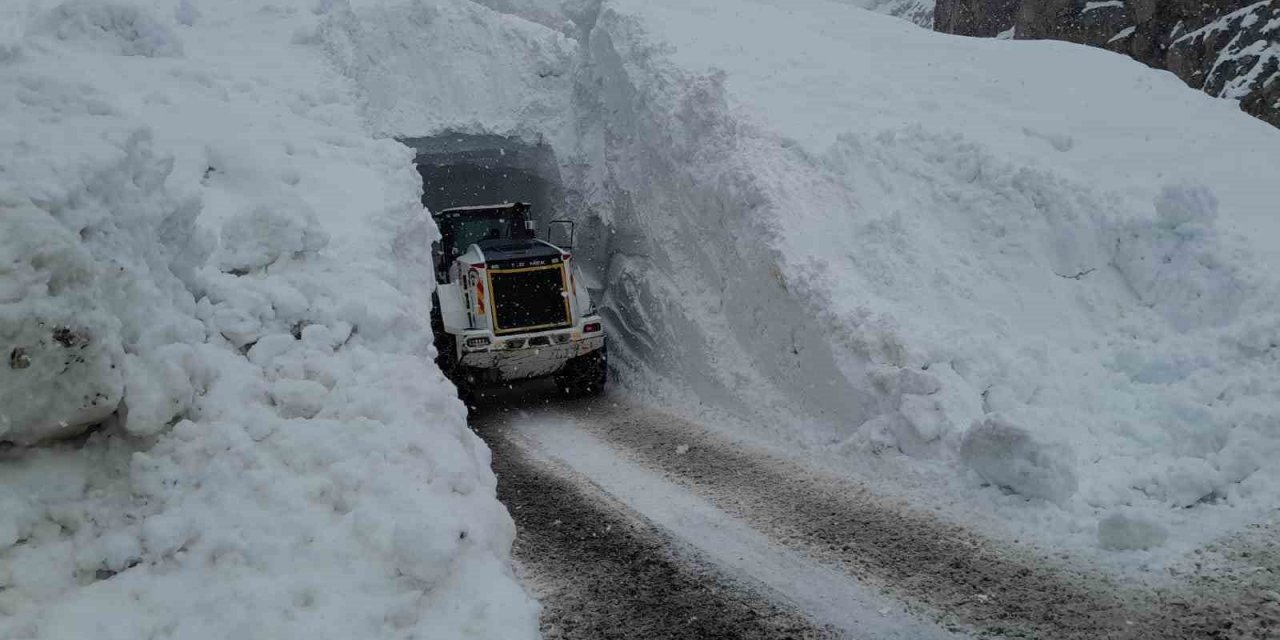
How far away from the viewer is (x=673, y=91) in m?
12.9

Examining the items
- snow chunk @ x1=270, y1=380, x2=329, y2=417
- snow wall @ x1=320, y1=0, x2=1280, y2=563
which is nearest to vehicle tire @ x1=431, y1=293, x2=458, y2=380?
snow wall @ x1=320, y1=0, x2=1280, y2=563

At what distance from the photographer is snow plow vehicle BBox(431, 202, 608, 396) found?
39.0 ft

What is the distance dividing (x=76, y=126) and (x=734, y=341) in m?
7.76

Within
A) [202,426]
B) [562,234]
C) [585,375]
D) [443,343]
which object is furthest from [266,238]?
[562,234]

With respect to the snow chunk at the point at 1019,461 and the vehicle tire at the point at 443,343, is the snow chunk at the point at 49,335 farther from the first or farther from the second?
the vehicle tire at the point at 443,343

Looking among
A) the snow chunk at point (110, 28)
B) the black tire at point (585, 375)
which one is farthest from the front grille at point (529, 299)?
the snow chunk at point (110, 28)

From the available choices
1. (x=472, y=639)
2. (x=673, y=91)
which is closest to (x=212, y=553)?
(x=472, y=639)

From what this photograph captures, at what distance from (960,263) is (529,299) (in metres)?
5.85

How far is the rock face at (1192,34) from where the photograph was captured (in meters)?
17.2

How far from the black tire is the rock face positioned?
14.4 m

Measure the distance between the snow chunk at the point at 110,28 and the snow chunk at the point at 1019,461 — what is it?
10936 millimetres

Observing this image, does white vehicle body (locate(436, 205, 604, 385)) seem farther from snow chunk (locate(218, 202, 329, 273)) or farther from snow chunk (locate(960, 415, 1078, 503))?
snow chunk (locate(960, 415, 1078, 503))

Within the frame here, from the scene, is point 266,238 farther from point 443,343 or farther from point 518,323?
point 443,343

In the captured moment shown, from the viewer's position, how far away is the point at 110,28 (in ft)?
35.7
